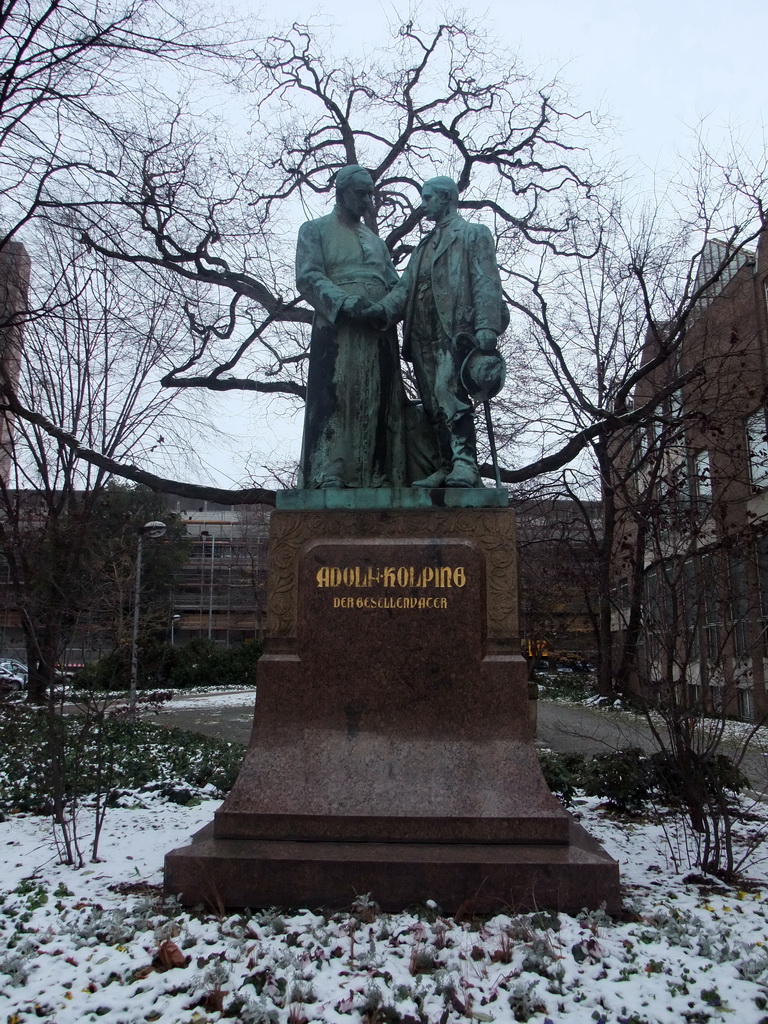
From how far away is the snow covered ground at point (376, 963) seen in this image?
2.92 metres

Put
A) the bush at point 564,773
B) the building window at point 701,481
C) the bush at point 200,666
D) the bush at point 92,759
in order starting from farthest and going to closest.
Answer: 1. the bush at point 200,666
2. the bush at point 564,773
3. the building window at point 701,481
4. the bush at point 92,759

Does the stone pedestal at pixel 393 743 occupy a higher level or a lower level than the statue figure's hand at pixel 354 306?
lower

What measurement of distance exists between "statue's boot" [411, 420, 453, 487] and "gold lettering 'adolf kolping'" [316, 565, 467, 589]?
69cm

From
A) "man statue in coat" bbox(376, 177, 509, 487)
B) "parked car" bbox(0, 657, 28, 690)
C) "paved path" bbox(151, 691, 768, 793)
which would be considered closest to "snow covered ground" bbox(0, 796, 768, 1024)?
"man statue in coat" bbox(376, 177, 509, 487)

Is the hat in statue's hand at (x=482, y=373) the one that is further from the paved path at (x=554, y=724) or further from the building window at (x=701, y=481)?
the paved path at (x=554, y=724)

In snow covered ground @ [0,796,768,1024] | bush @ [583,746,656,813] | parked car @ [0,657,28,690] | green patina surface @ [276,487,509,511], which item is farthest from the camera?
parked car @ [0,657,28,690]

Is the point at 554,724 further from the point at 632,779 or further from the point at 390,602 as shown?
the point at 390,602

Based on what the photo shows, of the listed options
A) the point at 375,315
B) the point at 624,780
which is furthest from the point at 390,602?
the point at 624,780

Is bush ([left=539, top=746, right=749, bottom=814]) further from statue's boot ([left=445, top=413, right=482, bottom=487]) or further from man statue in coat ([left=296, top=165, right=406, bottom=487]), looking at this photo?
man statue in coat ([left=296, top=165, right=406, bottom=487])

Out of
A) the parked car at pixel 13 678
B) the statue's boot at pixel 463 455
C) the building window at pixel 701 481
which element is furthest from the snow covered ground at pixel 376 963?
the parked car at pixel 13 678

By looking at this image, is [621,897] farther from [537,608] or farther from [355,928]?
[537,608]

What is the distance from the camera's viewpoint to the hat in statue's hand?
16.6 ft

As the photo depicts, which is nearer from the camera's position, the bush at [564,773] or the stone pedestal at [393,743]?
the stone pedestal at [393,743]

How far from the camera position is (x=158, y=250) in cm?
1627
